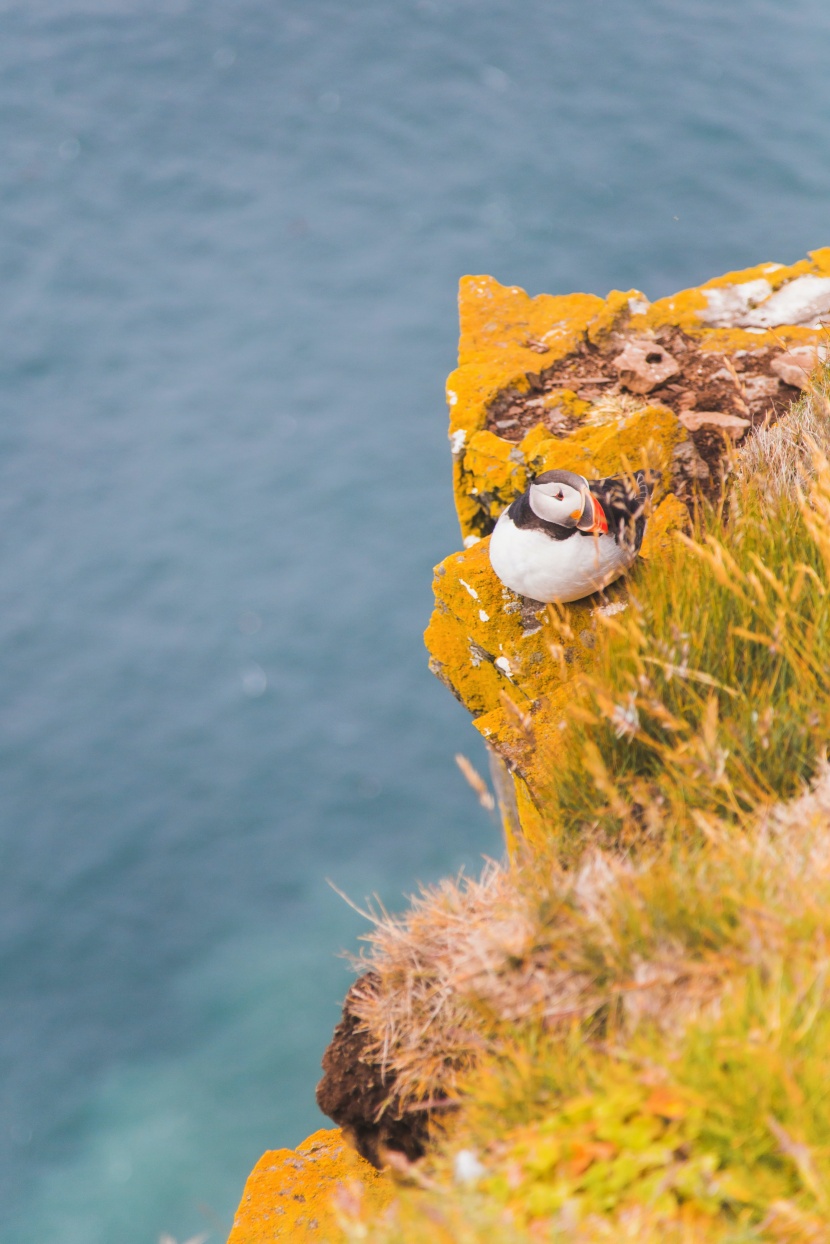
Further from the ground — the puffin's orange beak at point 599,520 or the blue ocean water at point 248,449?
the blue ocean water at point 248,449

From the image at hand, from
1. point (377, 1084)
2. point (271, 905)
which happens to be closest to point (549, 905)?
point (377, 1084)

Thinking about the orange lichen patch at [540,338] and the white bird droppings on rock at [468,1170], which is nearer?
the white bird droppings on rock at [468,1170]

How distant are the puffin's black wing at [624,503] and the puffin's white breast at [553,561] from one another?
7cm

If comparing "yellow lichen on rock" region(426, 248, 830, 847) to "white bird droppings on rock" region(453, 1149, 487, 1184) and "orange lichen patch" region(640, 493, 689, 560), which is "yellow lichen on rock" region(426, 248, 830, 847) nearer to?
"orange lichen patch" region(640, 493, 689, 560)

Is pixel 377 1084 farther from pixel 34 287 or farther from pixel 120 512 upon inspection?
pixel 34 287

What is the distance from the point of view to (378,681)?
18.6 metres

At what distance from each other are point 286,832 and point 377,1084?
13.6 meters

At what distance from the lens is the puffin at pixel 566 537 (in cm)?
377

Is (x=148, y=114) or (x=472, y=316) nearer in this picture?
(x=472, y=316)

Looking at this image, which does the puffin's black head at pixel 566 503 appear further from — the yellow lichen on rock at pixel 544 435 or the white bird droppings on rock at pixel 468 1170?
the white bird droppings on rock at pixel 468 1170

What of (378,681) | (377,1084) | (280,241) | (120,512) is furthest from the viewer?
(280,241)

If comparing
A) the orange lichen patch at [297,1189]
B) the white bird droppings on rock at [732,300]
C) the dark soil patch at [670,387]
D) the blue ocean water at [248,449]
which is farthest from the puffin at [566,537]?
the blue ocean water at [248,449]

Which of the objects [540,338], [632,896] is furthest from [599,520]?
[540,338]

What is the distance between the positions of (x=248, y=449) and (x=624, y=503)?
746 inches
